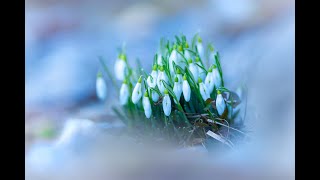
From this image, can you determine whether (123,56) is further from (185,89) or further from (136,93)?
(185,89)

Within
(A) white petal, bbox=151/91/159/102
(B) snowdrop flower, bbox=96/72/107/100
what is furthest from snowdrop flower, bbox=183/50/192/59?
(B) snowdrop flower, bbox=96/72/107/100

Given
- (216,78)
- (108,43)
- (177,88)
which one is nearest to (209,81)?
(216,78)

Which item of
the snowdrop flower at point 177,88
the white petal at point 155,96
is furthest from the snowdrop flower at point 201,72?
Result: the white petal at point 155,96

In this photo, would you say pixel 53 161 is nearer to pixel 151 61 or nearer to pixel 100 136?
pixel 100 136

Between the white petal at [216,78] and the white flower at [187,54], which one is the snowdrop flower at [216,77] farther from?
the white flower at [187,54]

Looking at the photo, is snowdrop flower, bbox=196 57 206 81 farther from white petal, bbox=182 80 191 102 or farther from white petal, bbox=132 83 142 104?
white petal, bbox=132 83 142 104

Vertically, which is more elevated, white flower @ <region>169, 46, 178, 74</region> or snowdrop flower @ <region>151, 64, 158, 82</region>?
white flower @ <region>169, 46, 178, 74</region>
